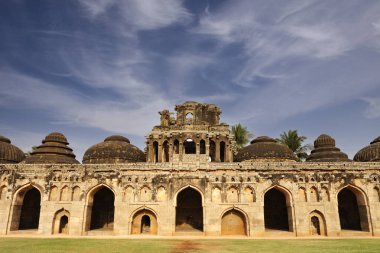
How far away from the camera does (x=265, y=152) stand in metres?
34.0

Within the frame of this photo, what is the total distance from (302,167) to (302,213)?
4.15 m

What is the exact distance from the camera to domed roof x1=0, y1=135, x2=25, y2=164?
3372cm

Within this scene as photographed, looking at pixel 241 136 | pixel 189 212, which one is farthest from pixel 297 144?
pixel 189 212

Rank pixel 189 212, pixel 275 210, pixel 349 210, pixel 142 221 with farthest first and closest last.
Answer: pixel 275 210
pixel 349 210
pixel 189 212
pixel 142 221

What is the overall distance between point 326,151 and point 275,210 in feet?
35.5

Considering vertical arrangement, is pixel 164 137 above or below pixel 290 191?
above

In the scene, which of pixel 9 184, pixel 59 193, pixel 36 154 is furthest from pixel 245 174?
pixel 36 154

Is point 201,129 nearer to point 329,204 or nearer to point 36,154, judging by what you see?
point 329,204

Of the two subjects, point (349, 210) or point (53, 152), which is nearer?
point (349, 210)

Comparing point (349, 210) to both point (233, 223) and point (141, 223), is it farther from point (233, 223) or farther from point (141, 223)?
point (141, 223)

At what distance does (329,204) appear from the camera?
2564cm

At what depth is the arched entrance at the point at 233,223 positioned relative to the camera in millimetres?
26172

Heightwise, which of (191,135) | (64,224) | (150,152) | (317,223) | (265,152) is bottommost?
(64,224)

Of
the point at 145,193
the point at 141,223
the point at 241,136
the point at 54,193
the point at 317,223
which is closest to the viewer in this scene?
the point at 317,223
